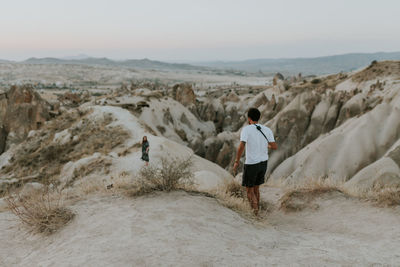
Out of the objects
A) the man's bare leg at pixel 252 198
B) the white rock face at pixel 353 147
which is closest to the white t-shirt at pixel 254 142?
the man's bare leg at pixel 252 198

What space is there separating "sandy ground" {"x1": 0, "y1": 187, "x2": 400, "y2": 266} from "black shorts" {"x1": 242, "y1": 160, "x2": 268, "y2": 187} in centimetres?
54

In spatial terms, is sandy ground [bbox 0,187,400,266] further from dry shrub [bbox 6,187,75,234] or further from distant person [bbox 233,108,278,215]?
distant person [bbox 233,108,278,215]

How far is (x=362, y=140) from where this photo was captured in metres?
17.9

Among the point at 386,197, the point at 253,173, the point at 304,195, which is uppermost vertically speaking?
the point at 253,173

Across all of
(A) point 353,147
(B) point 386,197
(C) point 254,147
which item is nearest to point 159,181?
(C) point 254,147

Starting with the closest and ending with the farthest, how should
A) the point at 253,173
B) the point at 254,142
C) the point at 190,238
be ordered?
the point at 190,238 → the point at 254,142 → the point at 253,173

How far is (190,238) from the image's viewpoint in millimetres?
3443

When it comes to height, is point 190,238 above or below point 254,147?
below

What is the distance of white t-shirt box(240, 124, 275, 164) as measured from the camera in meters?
4.55

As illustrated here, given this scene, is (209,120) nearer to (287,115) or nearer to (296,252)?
(287,115)

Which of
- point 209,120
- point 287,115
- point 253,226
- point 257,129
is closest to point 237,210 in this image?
point 253,226

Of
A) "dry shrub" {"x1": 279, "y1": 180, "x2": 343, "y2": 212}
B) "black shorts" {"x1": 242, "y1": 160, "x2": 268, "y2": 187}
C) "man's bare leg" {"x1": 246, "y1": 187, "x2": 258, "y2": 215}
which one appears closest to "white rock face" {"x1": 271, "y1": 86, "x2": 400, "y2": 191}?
"dry shrub" {"x1": 279, "y1": 180, "x2": 343, "y2": 212}

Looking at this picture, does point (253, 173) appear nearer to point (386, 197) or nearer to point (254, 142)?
point (254, 142)

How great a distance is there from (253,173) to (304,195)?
6.08 ft
